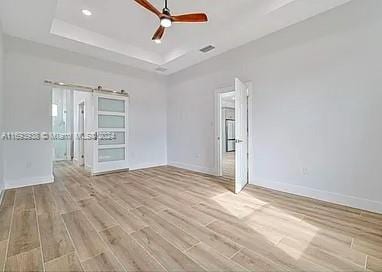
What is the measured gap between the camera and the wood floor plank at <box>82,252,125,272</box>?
1583 millimetres

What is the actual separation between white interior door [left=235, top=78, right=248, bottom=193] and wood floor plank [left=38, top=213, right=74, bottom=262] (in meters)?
2.67

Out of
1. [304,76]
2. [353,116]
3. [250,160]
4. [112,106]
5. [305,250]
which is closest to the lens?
[305,250]

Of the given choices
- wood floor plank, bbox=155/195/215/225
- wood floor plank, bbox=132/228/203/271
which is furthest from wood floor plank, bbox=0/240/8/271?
wood floor plank, bbox=155/195/215/225

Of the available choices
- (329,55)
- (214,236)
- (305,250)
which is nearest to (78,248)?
(214,236)

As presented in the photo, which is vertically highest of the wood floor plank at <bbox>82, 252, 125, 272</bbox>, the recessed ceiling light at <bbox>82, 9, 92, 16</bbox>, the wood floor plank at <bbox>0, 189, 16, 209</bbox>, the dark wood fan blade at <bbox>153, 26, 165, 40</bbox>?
the recessed ceiling light at <bbox>82, 9, 92, 16</bbox>

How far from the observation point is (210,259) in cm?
171

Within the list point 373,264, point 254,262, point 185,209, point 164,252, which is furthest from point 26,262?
point 373,264

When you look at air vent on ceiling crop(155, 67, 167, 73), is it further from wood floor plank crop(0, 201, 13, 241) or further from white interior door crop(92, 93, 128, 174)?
wood floor plank crop(0, 201, 13, 241)

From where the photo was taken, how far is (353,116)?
2850 millimetres

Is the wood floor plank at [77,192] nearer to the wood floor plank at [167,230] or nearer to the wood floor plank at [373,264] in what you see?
the wood floor plank at [167,230]

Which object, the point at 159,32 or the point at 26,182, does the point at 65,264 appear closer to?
the point at 159,32

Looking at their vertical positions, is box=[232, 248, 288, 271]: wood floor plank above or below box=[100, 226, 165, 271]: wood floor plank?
below

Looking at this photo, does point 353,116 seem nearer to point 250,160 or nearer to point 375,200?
point 375,200

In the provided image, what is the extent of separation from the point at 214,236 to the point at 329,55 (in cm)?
325
